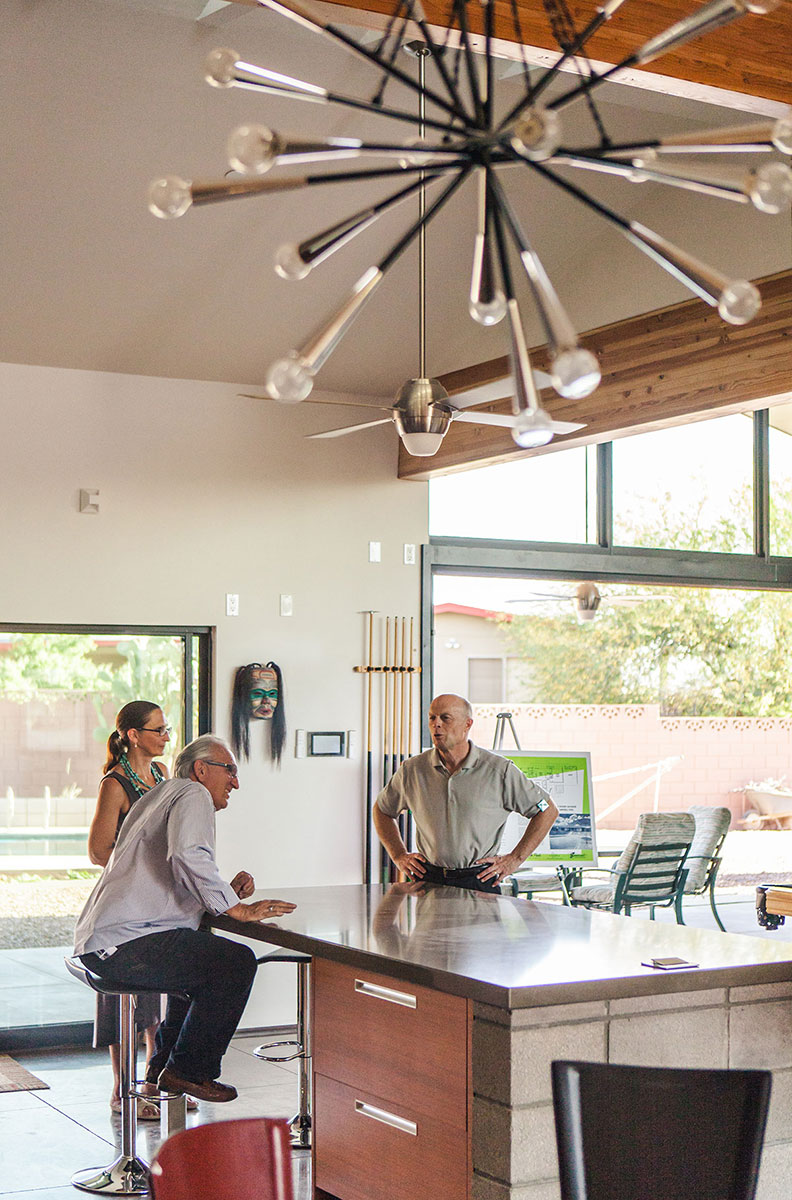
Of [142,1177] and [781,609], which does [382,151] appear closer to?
[142,1177]

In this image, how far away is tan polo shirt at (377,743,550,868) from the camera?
555 cm

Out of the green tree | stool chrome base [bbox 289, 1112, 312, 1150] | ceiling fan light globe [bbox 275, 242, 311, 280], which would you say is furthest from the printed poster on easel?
ceiling fan light globe [bbox 275, 242, 311, 280]

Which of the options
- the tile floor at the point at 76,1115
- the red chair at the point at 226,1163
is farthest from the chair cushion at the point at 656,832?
the red chair at the point at 226,1163

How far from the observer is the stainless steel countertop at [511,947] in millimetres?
3408

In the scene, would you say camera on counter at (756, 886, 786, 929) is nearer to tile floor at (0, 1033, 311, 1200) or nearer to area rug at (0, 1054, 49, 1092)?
tile floor at (0, 1033, 311, 1200)

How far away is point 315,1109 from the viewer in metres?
4.18

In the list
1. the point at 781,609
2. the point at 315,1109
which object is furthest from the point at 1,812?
the point at 781,609

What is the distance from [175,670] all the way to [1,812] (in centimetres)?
110

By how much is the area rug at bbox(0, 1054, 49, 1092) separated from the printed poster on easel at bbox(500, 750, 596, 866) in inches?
118

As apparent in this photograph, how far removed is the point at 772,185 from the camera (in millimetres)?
2131

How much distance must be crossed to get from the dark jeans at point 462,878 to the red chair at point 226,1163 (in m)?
3.06

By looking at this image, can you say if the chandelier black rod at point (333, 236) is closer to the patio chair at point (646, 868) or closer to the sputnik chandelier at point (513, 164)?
the sputnik chandelier at point (513, 164)

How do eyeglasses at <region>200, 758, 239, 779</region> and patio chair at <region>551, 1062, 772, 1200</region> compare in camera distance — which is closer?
patio chair at <region>551, 1062, 772, 1200</region>

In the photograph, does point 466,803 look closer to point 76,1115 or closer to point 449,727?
point 449,727
